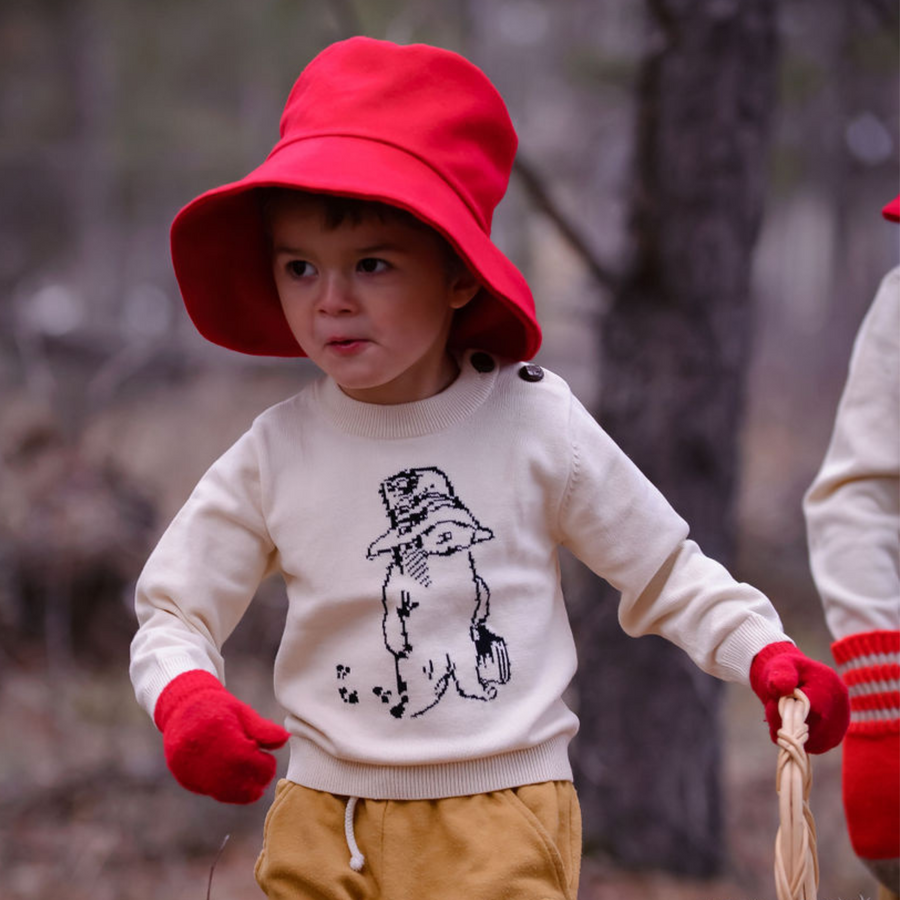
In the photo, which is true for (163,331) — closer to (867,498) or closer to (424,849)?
(867,498)

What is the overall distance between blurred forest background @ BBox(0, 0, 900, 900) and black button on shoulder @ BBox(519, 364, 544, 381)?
1.57 meters

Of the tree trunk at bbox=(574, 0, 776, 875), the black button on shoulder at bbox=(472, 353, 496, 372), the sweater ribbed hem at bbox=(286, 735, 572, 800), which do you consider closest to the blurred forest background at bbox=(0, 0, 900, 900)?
the tree trunk at bbox=(574, 0, 776, 875)

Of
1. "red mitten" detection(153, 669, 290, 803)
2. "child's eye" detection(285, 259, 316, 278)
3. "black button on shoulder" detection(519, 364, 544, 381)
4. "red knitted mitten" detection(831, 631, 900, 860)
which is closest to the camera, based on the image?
"red mitten" detection(153, 669, 290, 803)

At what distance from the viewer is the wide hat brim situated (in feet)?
5.02

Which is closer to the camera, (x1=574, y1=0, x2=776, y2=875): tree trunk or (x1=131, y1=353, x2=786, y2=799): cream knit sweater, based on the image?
(x1=131, y1=353, x2=786, y2=799): cream knit sweater

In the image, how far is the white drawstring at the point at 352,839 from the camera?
1.58 meters

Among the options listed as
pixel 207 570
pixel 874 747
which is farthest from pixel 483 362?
pixel 874 747

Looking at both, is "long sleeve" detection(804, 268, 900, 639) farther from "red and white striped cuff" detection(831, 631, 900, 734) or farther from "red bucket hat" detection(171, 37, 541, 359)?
"red bucket hat" detection(171, 37, 541, 359)

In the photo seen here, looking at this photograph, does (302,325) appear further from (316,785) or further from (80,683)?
(80,683)

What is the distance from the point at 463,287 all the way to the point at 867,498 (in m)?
0.83

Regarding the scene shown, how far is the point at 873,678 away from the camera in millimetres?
1999

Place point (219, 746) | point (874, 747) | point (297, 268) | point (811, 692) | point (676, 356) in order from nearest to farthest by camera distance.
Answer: point (219, 746) < point (811, 692) < point (297, 268) < point (874, 747) < point (676, 356)

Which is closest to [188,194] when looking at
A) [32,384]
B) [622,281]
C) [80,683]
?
[32,384]

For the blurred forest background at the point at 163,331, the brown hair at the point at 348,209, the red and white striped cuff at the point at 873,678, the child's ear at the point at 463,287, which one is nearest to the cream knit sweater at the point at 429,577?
the child's ear at the point at 463,287
